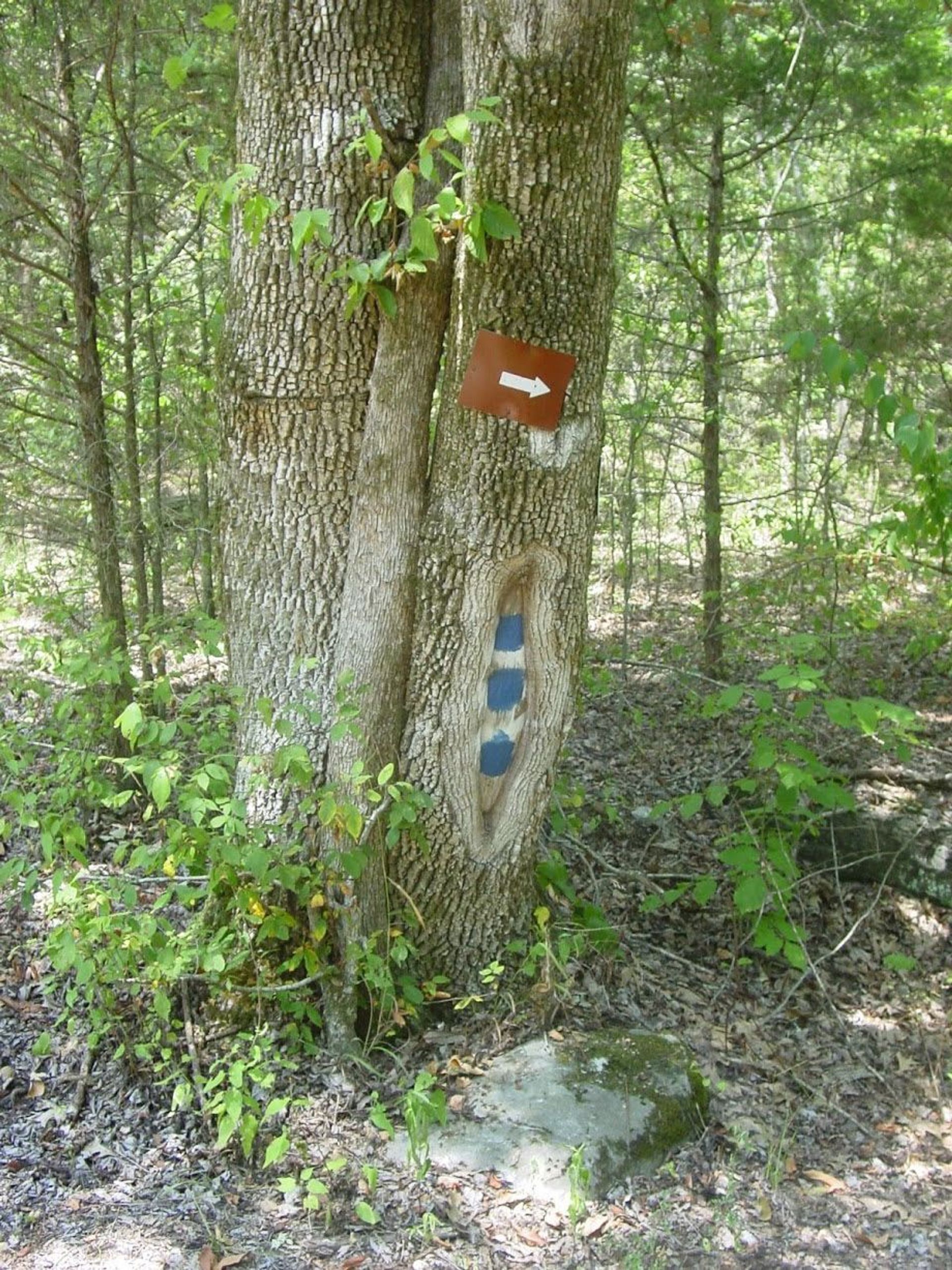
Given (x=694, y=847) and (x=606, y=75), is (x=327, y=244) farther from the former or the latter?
(x=694, y=847)

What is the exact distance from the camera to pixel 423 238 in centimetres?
320

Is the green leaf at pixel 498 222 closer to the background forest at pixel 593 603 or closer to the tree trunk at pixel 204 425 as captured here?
the background forest at pixel 593 603

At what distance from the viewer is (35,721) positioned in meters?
6.04

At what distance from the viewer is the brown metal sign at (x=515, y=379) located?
364cm

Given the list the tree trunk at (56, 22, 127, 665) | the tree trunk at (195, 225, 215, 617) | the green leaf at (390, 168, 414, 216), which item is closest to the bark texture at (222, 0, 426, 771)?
the green leaf at (390, 168, 414, 216)

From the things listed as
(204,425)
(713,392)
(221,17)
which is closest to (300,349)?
(221,17)

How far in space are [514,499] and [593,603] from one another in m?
7.06

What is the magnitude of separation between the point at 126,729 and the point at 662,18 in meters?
6.08

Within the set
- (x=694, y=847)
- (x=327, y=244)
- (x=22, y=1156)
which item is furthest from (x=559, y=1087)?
(x=327, y=244)

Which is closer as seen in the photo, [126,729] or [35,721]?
[126,729]

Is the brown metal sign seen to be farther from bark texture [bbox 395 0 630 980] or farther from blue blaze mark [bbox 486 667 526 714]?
blue blaze mark [bbox 486 667 526 714]

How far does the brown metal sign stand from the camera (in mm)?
3637

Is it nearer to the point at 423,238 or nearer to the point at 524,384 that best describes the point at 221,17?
the point at 423,238

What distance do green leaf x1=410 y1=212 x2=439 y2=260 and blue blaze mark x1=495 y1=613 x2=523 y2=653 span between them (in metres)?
1.31
